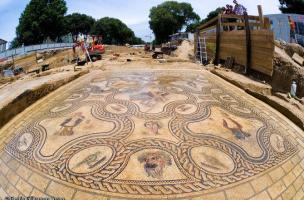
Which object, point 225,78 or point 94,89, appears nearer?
point 94,89

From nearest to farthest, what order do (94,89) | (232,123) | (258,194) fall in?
(258,194) < (232,123) < (94,89)

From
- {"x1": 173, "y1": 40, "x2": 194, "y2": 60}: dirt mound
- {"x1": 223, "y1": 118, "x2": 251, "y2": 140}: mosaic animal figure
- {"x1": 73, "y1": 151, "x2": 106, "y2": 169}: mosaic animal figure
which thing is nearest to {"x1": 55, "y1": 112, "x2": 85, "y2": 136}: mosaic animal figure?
{"x1": 73, "y1": 151, "x2": 106, "y2": 169}: mosaic animal figure

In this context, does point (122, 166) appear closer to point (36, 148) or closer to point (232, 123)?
point (36, 148)

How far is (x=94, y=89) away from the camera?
708 centimetres

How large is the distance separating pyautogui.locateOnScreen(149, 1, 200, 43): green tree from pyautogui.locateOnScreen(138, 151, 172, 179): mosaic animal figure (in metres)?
37.3

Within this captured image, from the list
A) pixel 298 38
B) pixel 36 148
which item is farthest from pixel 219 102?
pixel 298 38

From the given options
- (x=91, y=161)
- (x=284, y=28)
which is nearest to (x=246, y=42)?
(x=91, y=161)

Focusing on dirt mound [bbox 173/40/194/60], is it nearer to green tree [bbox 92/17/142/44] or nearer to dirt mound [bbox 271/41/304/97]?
dirt mound [bbox 271/41/304/97]

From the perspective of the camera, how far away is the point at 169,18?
39594 millimetres

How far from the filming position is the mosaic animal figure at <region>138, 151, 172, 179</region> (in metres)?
4.02

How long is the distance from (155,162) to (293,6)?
35.1 meters

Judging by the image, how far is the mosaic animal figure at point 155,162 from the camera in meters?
4.02

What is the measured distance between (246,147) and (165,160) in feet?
4.97

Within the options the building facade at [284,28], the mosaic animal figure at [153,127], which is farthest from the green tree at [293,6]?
the mosaic animal figure at [153,127]
